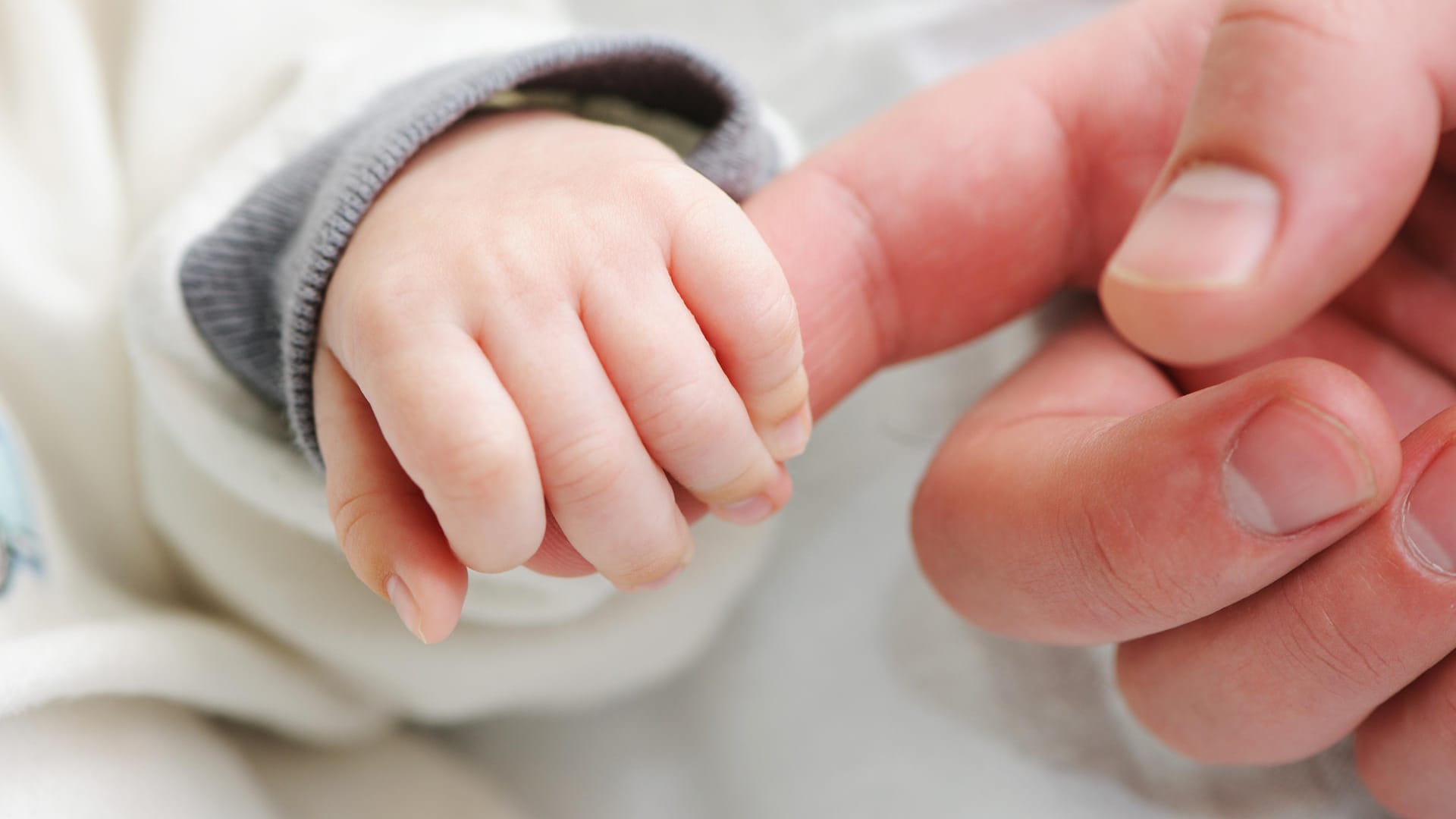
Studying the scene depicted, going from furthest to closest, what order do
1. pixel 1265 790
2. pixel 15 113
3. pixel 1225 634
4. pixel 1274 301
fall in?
pixel 15 113 → pixel 1265 790 → pixel 1225 634 → pixel 1274 301

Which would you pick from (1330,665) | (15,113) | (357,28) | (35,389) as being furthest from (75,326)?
(1330,665)

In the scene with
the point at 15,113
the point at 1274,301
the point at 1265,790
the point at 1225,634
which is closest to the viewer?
the point at 1274,301

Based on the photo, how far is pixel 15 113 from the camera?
652 mm

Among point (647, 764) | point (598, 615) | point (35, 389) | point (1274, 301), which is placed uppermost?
point (1274, 301)

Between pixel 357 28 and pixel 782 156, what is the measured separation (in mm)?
310

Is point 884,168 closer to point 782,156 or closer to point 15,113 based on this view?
point 782,156

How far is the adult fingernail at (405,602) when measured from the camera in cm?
37

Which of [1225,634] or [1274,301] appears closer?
[1274,301]

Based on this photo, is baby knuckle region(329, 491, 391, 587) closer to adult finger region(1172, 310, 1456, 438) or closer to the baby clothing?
Result: the baby clothing

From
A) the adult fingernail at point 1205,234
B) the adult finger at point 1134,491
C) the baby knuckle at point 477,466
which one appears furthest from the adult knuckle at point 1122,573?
the baby knuckle at point 477,466

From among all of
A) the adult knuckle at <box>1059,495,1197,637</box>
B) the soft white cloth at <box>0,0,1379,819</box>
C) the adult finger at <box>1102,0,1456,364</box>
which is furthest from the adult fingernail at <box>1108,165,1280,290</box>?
the soft white cloth at <box>0,0,1379,819</box>

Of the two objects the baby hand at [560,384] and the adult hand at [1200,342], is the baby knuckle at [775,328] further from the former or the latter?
the adult hand at [1200,342]

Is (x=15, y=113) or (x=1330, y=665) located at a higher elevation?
(x=15, y=113)

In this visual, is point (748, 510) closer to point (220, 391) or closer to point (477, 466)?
point (477, 466)
